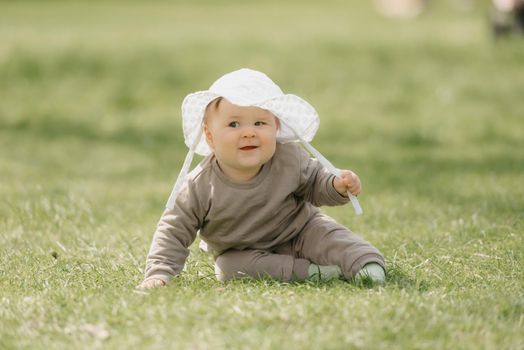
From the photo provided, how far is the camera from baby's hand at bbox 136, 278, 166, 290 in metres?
3.90

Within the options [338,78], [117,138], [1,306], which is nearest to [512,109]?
[338,78]

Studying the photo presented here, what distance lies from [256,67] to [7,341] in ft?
32.4

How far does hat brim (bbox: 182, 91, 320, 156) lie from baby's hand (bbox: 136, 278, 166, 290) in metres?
0.70

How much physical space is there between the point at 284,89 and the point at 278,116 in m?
8.00

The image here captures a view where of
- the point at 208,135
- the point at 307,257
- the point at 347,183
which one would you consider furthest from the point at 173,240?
Answer: the point at 347,183

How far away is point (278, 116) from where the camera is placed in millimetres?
4281

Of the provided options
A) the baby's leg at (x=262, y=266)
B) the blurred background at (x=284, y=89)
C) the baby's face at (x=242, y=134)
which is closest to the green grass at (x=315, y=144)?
the blurred background at (x=284, y=89)

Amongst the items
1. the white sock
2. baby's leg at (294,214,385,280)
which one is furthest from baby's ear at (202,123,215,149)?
the white sock

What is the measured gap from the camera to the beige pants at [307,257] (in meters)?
4.15

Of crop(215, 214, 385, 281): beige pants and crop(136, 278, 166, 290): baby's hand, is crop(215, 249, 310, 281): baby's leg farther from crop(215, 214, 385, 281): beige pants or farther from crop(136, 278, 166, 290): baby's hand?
crop(136, 278, 166, 290): baby's hand

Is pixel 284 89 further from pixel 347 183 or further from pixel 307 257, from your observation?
pixel 347 183

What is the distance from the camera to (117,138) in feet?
34.2

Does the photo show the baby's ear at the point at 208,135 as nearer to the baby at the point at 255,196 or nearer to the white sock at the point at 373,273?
the baby at the point at 255,196

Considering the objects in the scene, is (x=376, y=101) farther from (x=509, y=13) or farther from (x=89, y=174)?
(x=89, y=174)
